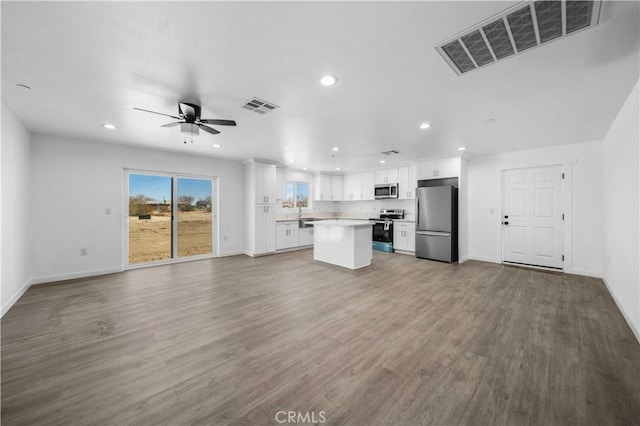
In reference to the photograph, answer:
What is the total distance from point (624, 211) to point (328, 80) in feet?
12.6

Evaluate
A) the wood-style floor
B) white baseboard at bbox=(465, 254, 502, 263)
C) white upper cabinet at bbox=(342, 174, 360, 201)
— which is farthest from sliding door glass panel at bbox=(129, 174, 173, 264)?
white baseboard at bbox=(465, 254, 502, 263)

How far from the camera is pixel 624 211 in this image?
2914 mm

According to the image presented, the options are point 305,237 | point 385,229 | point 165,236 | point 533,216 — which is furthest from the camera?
point 305,237

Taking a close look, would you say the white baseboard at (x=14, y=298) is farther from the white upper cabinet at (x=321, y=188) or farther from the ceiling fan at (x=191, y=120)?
the white upper cabinet at (x=321, y=188)

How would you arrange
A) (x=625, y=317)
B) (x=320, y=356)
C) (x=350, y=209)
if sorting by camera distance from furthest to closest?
(x=350, y=209), (x=625, y=317), (x=320, y=356)

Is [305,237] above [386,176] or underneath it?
underneath

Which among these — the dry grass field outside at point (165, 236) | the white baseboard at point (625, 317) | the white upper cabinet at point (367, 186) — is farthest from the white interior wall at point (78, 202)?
the white baseboard at point (625, 317)

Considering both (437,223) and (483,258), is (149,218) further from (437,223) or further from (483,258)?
(483,258)

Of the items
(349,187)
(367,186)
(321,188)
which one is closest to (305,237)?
(321,188)

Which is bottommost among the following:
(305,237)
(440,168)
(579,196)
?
(305,237)

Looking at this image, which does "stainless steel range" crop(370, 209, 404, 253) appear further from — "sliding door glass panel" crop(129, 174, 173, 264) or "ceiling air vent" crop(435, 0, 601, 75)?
"sliding door glass panel" crop(129, 174, 173, 264)

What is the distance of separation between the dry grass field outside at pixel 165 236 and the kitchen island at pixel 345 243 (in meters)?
2.93

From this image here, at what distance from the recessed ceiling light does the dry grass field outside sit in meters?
4.81

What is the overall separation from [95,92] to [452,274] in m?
5.94
